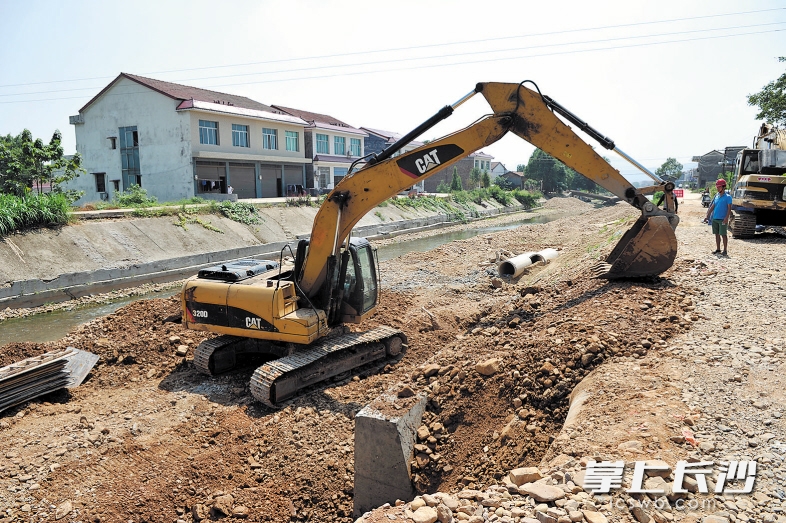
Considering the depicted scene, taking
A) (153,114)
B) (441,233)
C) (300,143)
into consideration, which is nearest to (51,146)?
(153,114)

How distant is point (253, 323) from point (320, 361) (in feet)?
3.63

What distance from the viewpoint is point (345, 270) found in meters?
8.08

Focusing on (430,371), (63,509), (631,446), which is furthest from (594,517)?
(63,509)

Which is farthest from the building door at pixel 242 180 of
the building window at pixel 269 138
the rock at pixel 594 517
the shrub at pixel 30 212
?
the rock at pixel 594 517

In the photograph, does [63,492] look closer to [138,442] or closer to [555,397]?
[138,442]

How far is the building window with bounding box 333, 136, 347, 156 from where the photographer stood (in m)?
44.8

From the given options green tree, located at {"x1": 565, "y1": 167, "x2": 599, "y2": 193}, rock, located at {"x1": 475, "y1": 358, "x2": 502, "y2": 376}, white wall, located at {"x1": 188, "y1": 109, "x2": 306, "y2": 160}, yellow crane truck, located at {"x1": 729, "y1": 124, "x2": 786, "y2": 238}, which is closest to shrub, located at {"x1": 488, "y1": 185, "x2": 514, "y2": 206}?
white wall, located at {"x1": 188, "y1": 109, "x2": 306, "y2": 160}

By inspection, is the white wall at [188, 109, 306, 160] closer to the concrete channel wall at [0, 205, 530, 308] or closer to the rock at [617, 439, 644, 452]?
the concrete channel wall at [0, 205, 530, 308]

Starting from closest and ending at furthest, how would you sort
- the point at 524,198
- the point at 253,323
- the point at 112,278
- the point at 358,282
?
the point at 253,323
the point at 358,282
the point at 112,278
the point at 524,198

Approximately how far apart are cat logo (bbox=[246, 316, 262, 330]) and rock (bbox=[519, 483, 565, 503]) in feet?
15.9

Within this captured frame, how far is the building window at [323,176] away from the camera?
43.3 meters

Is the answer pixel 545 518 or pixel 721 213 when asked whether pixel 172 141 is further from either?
pixel 545 518

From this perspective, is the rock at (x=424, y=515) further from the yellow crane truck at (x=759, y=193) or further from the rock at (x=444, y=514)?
the yellow crane truck at (x=759, y=193)

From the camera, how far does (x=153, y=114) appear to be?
32.2m
